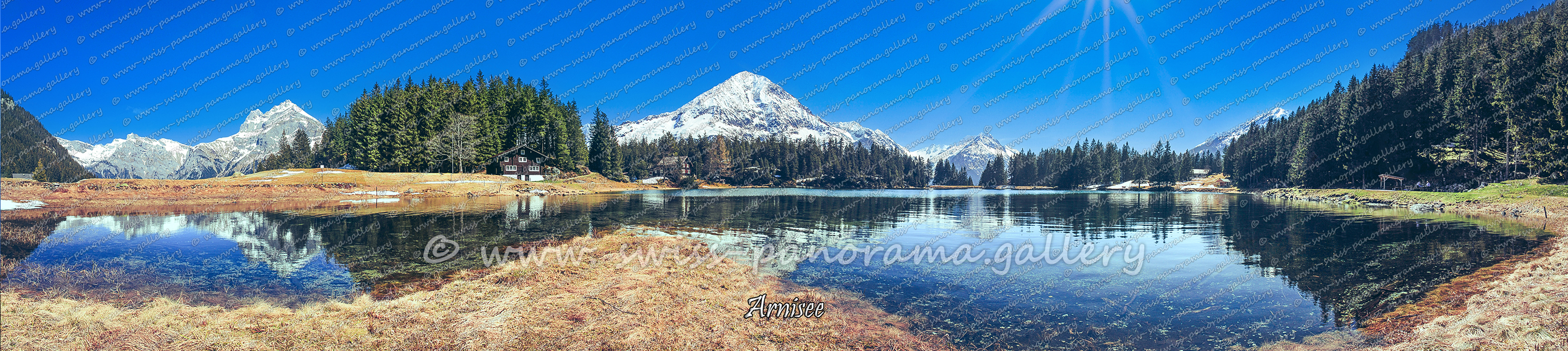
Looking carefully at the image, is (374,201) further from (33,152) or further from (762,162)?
(33,152)

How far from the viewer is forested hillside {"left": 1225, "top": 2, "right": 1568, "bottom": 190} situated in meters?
50.3

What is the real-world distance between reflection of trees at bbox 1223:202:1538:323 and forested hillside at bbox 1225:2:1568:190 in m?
34.4

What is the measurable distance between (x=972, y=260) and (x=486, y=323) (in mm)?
16195

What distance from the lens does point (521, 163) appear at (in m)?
92.2

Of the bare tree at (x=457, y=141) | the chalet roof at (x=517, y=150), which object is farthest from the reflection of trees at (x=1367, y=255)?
the chalet roof at (x=517, y=150)

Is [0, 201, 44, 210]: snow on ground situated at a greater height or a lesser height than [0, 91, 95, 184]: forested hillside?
lesser

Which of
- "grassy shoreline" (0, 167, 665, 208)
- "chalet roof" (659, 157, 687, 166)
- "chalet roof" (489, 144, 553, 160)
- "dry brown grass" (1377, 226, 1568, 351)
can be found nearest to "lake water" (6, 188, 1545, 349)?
"dry brown grass" (1377, 226, 1568, 351)

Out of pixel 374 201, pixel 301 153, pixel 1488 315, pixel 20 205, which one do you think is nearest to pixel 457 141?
pixel 374 201

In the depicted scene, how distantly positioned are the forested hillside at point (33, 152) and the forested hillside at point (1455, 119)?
188133mm

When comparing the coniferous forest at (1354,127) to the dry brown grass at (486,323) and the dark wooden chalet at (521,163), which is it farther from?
the dry brown grass at (486,323)

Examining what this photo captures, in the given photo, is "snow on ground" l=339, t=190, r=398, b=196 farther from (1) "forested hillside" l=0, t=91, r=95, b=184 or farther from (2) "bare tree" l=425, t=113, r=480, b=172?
(1) "forested hillside" l=0, t=91, r=95, b=184

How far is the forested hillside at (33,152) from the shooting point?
113250mm

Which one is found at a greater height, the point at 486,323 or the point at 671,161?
the point at 671,161

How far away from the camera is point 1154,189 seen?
15538 cm
